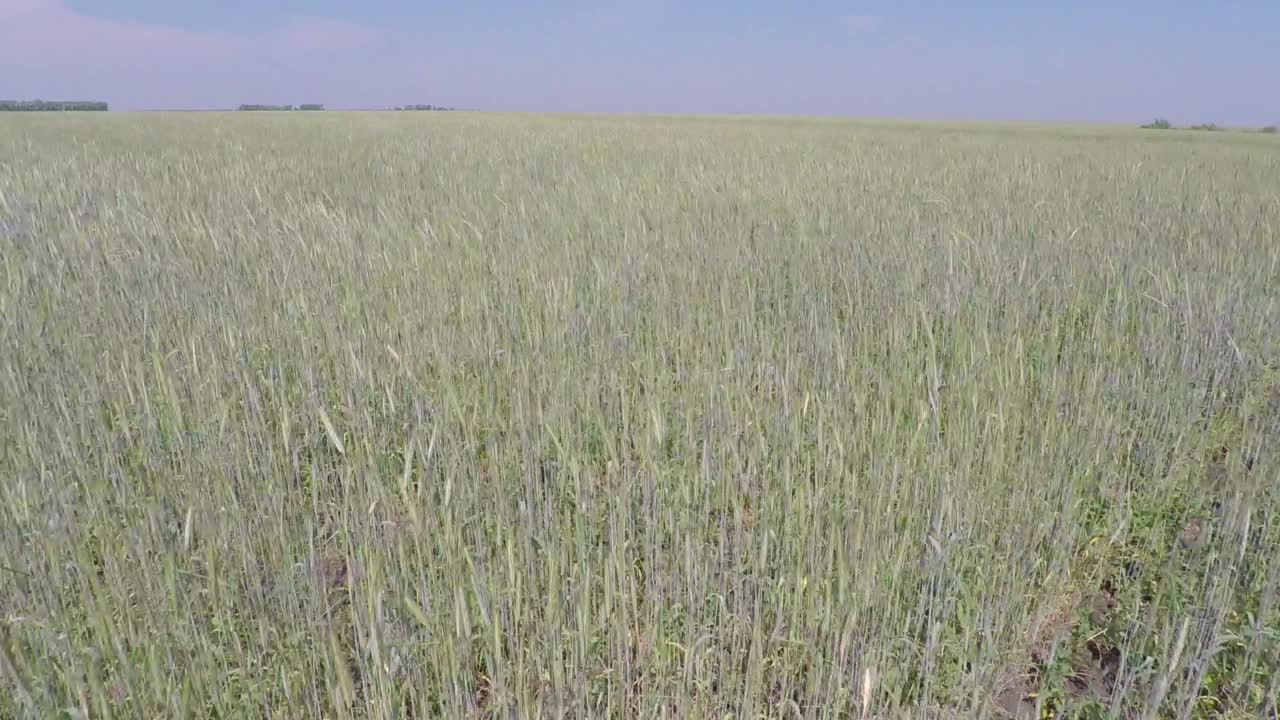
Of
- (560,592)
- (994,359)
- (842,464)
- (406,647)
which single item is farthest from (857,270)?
(406,647)

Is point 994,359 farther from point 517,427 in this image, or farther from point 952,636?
point 517,427

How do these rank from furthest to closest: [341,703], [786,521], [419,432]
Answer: [419,432] < [786,521] < [341,703]

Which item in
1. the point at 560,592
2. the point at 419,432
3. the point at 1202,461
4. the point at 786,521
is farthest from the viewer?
the point at 1202,461

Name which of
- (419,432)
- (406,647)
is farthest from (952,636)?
(419,432)

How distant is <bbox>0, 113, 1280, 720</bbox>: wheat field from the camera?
1.17 meters

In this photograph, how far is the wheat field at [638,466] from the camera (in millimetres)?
1165

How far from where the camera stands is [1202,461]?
1965 mm

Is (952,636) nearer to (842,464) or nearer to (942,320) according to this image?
(842,464)

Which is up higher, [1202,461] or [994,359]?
[994,359]

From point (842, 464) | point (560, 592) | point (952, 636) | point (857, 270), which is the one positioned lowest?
point (952, 636)

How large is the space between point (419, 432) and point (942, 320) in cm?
209

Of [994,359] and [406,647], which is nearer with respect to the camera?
[406,647]

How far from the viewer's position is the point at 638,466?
1833 millimetres

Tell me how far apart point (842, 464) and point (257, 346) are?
2.03m
